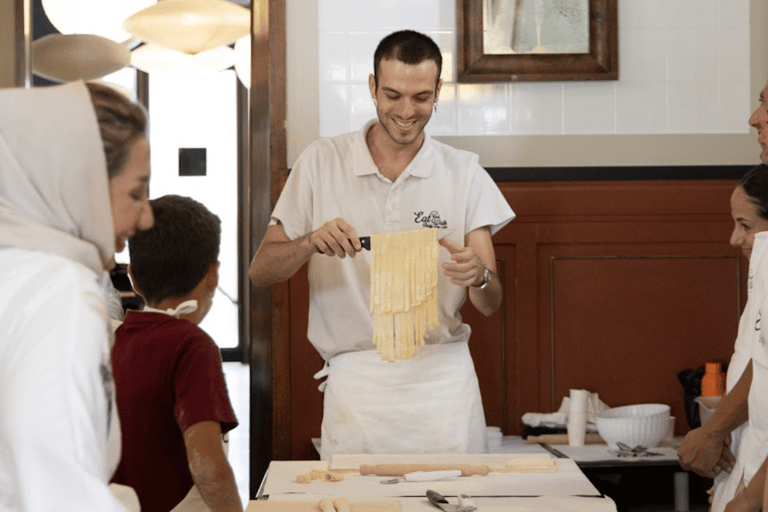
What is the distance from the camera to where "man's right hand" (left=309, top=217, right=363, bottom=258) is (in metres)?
2.51

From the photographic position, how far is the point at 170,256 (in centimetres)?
208

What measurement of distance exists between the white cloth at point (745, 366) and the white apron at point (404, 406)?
2.25ft

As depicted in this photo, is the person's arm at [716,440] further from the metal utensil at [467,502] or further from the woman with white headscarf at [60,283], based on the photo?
the woman with white headscarf at [60,283]

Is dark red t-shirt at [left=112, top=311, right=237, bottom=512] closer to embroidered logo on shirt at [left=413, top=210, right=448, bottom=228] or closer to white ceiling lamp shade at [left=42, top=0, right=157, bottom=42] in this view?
embroidered logo on shirt at [left=413, top=210, right=448, bottom=228]

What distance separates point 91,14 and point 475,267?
11.1 ft

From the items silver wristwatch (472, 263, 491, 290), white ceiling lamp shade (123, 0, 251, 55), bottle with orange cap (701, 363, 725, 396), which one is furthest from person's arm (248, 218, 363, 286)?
white ceiling lamp shade (123, 0, 251, 55)

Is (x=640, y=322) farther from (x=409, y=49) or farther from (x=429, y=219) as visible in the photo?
(x=409, y=49)

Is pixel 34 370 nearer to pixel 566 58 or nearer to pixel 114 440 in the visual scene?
pixel 114 440

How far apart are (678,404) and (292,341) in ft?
4.92

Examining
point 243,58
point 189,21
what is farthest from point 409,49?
point 243,58

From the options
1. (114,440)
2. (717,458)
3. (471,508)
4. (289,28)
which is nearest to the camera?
(114,440)

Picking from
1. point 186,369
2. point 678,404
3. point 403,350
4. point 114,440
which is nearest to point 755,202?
point 403,350

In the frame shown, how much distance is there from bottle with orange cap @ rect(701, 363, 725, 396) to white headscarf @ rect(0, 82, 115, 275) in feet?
9.26

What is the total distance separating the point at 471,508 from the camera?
1.89m
